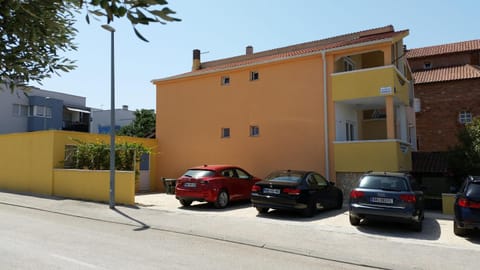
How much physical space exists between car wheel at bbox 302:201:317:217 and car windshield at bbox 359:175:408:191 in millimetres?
1975

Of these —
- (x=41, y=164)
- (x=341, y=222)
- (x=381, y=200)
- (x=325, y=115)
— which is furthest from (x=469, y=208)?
(x=41, y=164)

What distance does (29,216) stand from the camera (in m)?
11.7

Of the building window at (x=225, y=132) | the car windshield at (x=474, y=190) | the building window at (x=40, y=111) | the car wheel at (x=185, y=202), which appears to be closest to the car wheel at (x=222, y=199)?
the car wheel at (x=185, y=202)

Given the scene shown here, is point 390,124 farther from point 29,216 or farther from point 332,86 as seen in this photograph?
point 29,216

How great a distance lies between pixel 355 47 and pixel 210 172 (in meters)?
8.27

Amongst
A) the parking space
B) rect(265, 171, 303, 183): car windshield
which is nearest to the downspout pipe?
the parking space

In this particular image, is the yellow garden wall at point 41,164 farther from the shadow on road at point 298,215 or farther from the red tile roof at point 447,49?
the red tile roof at point 447,49

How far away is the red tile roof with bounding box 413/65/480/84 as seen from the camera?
1332 inches

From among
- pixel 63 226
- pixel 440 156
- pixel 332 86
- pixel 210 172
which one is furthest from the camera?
pixel 440 156

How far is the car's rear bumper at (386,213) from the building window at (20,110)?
1570 inches

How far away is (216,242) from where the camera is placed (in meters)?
8.42

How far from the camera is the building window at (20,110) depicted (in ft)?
131

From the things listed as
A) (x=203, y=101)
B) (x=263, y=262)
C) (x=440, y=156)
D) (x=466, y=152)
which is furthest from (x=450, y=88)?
(x=263, y=262)

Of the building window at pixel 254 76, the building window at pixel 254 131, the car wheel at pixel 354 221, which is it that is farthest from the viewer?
the building window at pixel 254 76
